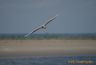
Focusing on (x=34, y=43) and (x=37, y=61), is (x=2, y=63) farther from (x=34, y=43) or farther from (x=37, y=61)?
(x=34, y=43)

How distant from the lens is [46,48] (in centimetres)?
4503

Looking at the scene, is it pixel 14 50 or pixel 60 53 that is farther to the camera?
pixel 14 50

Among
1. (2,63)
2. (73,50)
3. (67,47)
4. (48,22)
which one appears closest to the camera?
(2,63)

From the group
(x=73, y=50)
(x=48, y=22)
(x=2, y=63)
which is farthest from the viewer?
(x=73, y=50)

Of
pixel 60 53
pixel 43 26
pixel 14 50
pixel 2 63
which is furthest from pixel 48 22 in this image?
pixel 2 63

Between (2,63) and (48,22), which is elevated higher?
(48,22)

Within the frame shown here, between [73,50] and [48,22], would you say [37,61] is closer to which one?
[48,22]

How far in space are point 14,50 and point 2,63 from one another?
1130 centimetres

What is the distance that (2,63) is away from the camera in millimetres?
32406

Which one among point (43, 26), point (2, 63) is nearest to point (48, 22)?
point (43, 26)

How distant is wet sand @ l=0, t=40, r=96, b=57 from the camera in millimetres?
40562

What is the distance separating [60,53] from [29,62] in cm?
797

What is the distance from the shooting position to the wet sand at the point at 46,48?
40562mm

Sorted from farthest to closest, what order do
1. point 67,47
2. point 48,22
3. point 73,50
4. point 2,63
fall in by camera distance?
1. point 67,47
2. point 73,50
3. point 48,22
4. point 2,63
